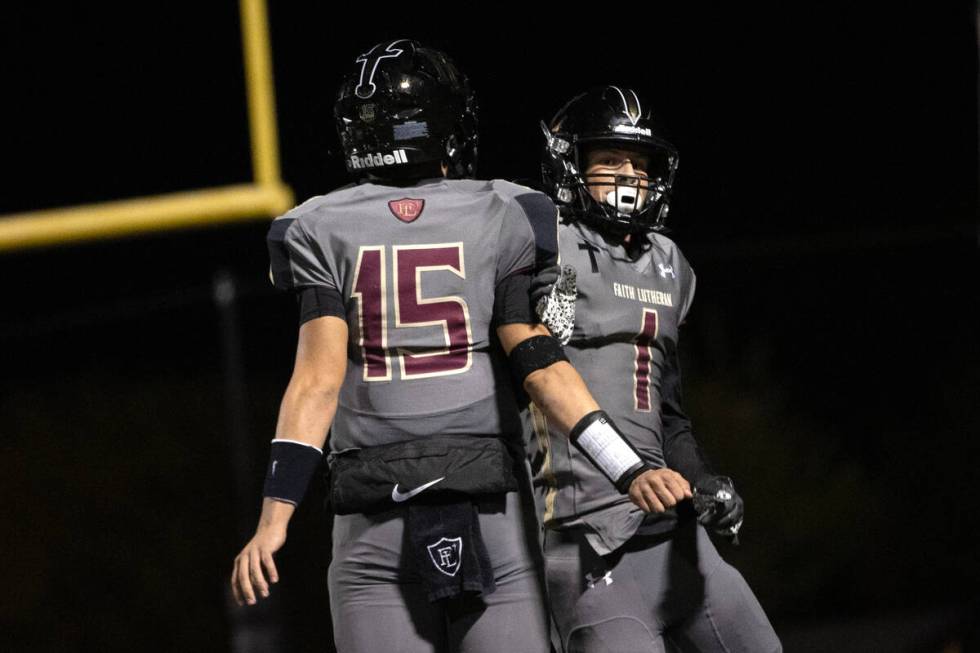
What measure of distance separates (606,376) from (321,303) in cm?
75

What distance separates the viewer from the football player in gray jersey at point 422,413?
2949 millimetres

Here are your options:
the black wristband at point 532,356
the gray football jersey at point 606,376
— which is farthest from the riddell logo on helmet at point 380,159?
the gray football jersey at point 606,376

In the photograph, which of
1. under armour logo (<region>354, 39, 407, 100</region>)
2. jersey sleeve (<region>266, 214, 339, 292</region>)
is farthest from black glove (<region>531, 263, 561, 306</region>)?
under armour logo (<region>354, 39, 407, 100</region>)

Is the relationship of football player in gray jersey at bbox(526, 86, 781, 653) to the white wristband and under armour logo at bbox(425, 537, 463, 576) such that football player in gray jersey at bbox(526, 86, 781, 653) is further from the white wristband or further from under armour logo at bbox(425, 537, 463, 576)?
under armour logo at bbox(425, 537, 463, 576)

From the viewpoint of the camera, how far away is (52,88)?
6781 millimetres

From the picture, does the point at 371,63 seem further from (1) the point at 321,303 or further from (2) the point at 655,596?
(2) the point at 655,596

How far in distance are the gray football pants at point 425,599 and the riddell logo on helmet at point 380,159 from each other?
70 cm

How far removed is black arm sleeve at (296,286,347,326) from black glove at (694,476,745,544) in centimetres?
82

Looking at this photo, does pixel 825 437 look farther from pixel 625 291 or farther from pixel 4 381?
pixel 625 291

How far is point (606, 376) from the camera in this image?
3494mm

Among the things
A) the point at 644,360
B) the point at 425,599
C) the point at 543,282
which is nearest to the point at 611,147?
the point at 644,360

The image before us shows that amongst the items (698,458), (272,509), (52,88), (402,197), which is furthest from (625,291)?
(52,88)

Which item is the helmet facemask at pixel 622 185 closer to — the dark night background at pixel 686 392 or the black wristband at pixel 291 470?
the black wristband at pixel 291 470

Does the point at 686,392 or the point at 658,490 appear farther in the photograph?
the point at 686,392
